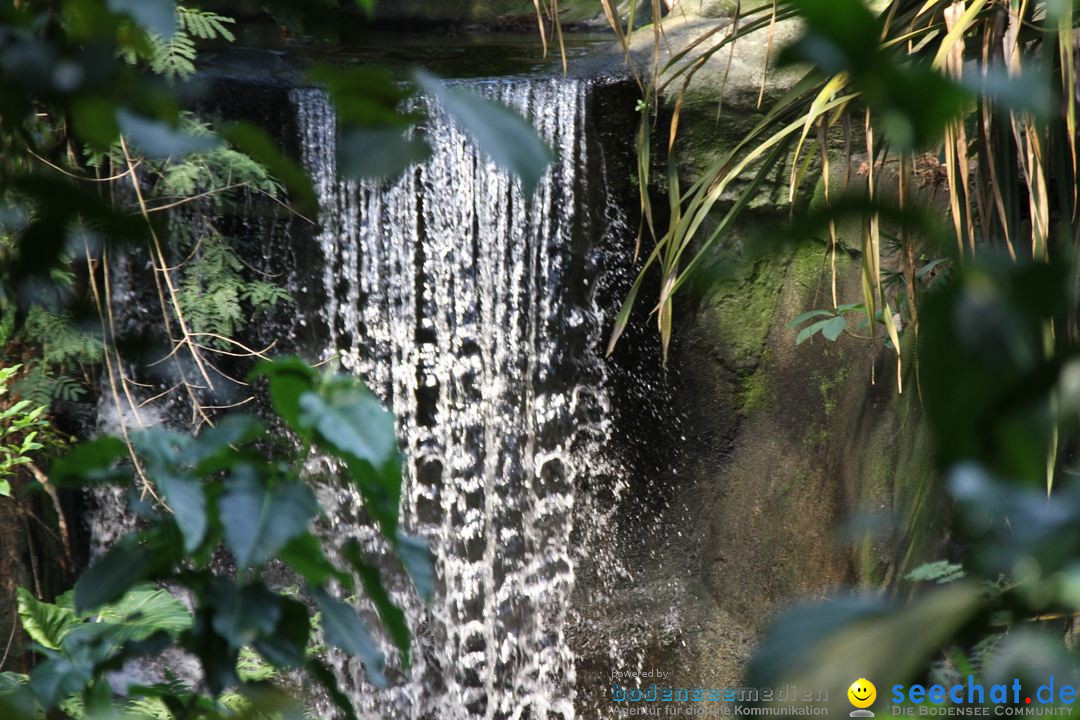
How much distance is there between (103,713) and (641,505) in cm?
357

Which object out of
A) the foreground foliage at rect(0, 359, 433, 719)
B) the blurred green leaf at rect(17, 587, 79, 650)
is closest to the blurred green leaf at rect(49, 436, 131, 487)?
the foreground foliage at rect(0, 359, 433, 719)

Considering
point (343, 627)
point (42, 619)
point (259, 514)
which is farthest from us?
point (42, 619)

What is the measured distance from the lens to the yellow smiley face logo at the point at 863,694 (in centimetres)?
30

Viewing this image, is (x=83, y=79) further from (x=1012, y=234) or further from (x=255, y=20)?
(x=255, y=20)

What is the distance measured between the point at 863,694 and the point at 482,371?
351cm

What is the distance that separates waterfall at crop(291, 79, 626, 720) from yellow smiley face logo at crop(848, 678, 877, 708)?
136 inches

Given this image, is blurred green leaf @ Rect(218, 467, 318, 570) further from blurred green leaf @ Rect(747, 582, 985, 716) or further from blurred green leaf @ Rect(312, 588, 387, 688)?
blurred green leaf @ Rect(747, 582, 985, 716)

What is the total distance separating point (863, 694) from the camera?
1.51 feet

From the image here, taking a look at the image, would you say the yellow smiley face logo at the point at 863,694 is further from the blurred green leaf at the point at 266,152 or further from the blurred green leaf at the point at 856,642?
the blurred green leaf at the point at 266,152

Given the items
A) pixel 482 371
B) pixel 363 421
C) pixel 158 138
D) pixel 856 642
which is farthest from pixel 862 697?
pixel 482 371

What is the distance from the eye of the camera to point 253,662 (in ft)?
8.84

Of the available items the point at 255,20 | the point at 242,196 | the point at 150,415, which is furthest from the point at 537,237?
the point at 255,20

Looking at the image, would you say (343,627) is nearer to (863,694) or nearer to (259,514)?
(259,514)

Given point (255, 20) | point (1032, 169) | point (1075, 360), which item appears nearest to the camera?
point (1075, 360)
